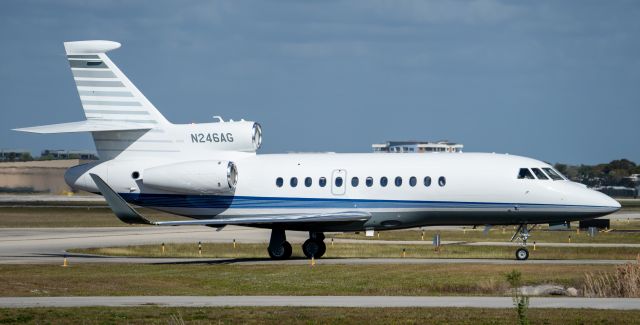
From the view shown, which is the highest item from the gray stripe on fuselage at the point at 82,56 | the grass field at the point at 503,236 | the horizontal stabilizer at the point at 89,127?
the gray stripe on fuselage at the point at 82,56

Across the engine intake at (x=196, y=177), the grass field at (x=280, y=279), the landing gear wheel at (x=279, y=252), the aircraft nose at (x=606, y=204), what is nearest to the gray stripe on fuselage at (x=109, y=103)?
the engine intake at (x=196, y=177)

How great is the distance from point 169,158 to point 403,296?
57.0 ft

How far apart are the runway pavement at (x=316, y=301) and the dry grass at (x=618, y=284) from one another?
2.31 meters

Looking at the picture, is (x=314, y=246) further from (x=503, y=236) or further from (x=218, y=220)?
(x=503, y=236)

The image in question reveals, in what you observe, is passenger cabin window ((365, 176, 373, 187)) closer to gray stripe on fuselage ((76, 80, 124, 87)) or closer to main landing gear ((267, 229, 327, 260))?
main landing gear ((267, 229, 327, 260))

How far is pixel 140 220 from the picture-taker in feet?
130

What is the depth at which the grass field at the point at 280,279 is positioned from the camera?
96.4 ft

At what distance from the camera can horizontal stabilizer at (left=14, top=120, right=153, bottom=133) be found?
41531 millimetres

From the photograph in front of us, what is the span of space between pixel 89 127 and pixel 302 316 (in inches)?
840

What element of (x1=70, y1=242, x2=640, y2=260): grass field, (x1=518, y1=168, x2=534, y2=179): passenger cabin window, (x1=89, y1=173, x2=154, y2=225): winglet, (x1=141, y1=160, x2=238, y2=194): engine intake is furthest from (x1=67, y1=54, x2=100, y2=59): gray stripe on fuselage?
(x1=518, y1=168, x2=534, y2=179): passenger cabin window

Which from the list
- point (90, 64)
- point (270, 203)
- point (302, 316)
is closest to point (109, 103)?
point (90, 64)

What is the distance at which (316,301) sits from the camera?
26.3 m

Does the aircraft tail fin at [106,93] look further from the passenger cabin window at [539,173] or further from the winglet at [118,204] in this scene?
the passenger cabin window at [539,173]

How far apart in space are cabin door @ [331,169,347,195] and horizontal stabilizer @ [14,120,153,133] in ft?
24.7
